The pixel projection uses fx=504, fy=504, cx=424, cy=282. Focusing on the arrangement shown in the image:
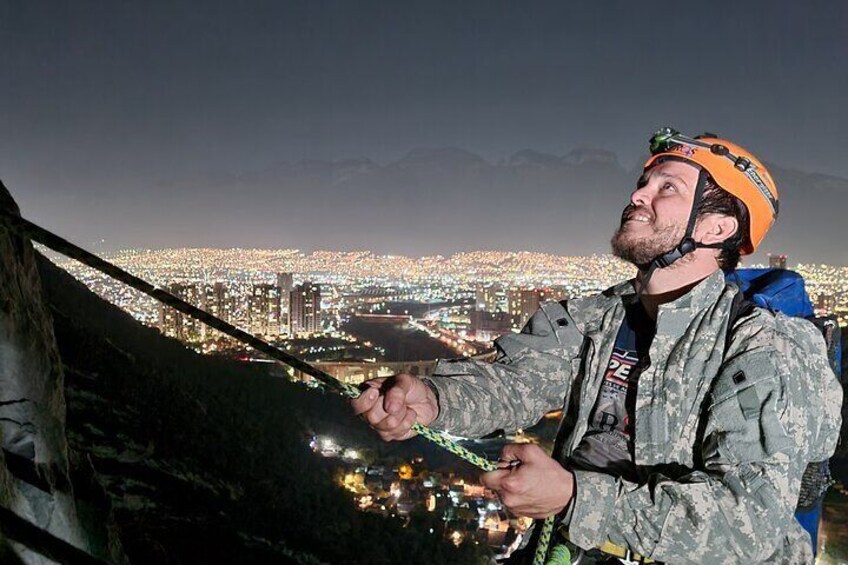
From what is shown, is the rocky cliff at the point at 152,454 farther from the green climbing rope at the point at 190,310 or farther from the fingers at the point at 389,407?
the fingers at the point at 389,407

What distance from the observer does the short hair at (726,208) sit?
2746 millimetres

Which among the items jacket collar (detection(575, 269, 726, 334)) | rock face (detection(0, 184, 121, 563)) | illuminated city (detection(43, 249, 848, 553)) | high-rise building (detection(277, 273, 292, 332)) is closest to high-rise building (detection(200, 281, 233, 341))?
illuminated city (detection(43, 249, 848, 553))

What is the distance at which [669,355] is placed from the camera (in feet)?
7.73

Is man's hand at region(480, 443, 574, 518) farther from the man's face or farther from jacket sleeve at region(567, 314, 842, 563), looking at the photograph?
the man's face

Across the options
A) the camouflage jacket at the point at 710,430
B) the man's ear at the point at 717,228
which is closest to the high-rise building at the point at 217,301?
the man's ear at the point at 717,228

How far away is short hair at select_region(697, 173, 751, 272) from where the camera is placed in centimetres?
275

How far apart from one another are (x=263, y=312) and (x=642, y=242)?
8050 centimetres

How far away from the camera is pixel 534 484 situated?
188 cm

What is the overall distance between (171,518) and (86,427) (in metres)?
4.97

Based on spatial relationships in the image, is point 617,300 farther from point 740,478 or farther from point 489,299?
point 489,299

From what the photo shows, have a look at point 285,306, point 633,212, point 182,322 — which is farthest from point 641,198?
point 182,322

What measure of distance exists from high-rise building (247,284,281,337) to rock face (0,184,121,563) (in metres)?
76.3

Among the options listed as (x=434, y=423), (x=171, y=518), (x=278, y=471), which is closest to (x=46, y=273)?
(x=278, y=471)

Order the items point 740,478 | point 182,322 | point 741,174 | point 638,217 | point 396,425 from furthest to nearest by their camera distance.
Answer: point 182,322
point 638,217
point 741,174
point 396,425
point 740,478
